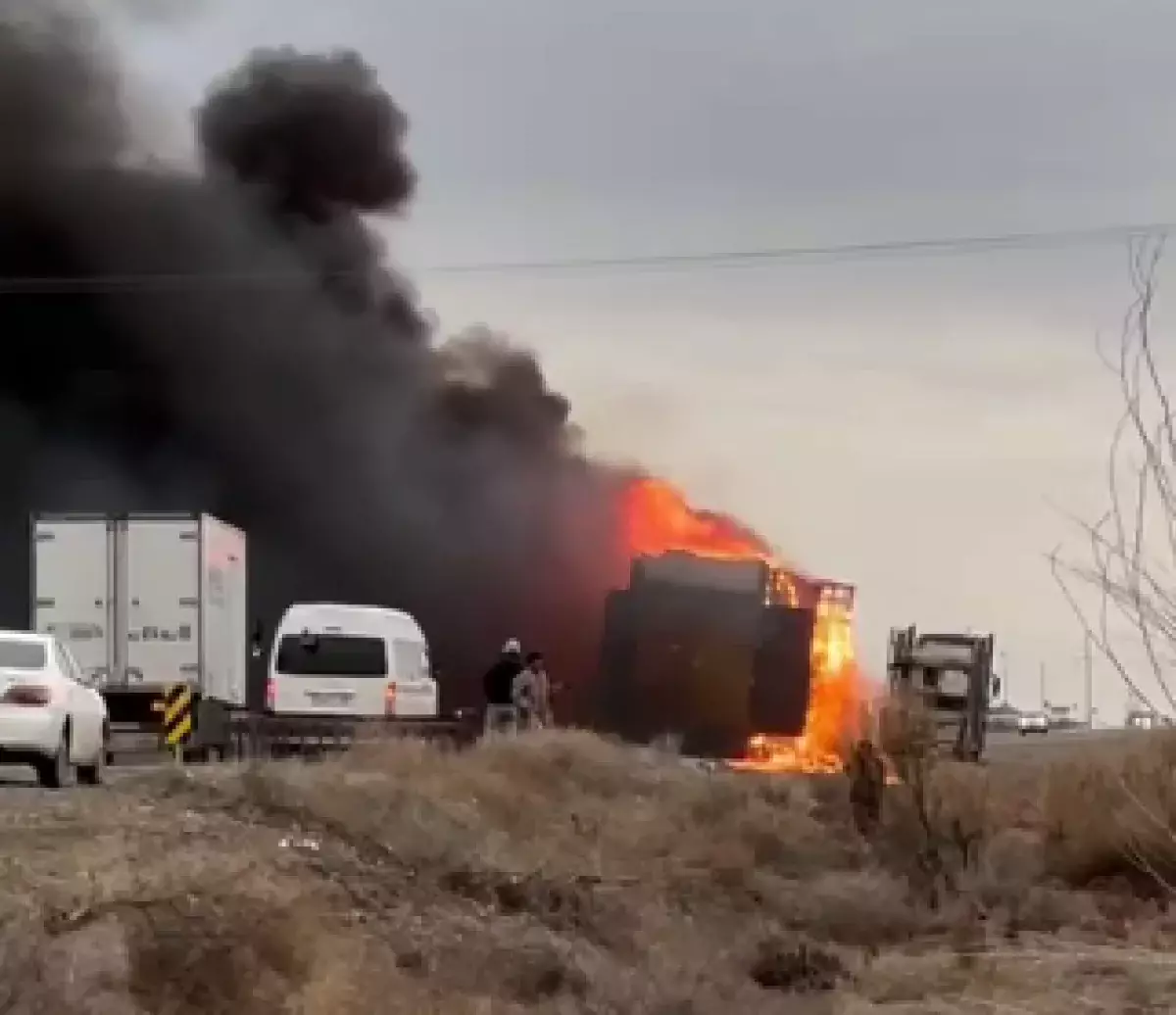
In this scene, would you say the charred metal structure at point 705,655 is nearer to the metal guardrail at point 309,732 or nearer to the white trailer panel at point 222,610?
the white trailer panel at point 222,610

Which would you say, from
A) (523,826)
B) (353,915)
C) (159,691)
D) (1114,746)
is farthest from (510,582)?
(353,915)

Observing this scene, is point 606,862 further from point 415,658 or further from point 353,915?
point 415,658

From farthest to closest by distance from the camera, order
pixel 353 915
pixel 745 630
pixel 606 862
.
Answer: pixel 745 630
pixel 606 862
pixel 353 915

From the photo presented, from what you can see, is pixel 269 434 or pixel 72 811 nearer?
pixel 72 811

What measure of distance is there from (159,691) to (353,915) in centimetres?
2074

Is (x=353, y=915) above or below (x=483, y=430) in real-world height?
below

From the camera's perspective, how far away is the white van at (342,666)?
995 inches

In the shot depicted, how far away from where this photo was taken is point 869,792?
14.9m

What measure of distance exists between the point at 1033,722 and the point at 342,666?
5511cm

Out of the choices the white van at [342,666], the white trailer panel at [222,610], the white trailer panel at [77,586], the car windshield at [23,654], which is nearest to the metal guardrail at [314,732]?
the white van at [342,666]

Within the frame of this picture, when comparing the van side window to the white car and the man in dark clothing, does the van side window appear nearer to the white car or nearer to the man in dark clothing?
the man in dark clothing

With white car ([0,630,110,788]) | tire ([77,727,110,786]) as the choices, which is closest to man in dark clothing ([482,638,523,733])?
tire ([77,727,110,786])

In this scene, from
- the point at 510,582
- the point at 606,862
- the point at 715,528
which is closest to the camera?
the point at 606,862

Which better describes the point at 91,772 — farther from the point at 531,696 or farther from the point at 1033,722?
the point at 1033,722
